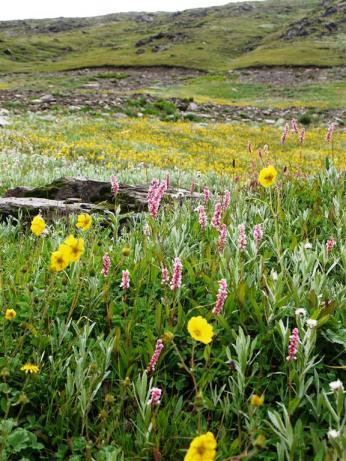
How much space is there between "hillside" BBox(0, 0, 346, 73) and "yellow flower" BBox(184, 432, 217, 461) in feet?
258

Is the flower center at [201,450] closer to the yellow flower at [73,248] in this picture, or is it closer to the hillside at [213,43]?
the yellow flower at [73,248]

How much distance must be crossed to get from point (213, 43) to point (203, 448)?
13149 cm

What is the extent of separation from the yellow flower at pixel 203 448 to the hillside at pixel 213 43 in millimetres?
78520

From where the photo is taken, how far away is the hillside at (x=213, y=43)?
89500mm

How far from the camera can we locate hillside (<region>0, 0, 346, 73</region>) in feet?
294

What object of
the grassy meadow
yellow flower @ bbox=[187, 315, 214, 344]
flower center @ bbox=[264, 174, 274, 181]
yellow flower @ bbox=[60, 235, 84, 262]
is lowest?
the grassy meadow

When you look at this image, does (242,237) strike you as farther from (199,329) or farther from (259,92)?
(259,92)

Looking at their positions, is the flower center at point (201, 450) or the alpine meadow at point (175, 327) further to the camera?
the alpine meadow at point (175, 327)

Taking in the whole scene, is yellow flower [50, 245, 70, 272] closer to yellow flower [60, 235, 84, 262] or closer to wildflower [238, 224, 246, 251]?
yellow flower [60, 235, 84, 262]

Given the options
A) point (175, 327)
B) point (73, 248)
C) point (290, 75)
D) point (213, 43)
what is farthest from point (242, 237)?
point (213, 43)

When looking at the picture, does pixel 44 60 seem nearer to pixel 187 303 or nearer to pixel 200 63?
pixel 200 63

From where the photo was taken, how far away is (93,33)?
18288 centimetres

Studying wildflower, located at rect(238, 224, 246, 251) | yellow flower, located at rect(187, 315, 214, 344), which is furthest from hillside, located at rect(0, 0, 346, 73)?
yellow flower, located at rect(187, 315, 214, 344)

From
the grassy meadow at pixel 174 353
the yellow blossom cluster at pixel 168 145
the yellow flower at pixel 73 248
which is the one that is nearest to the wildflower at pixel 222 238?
the grassy meadow at pixel 174 353
